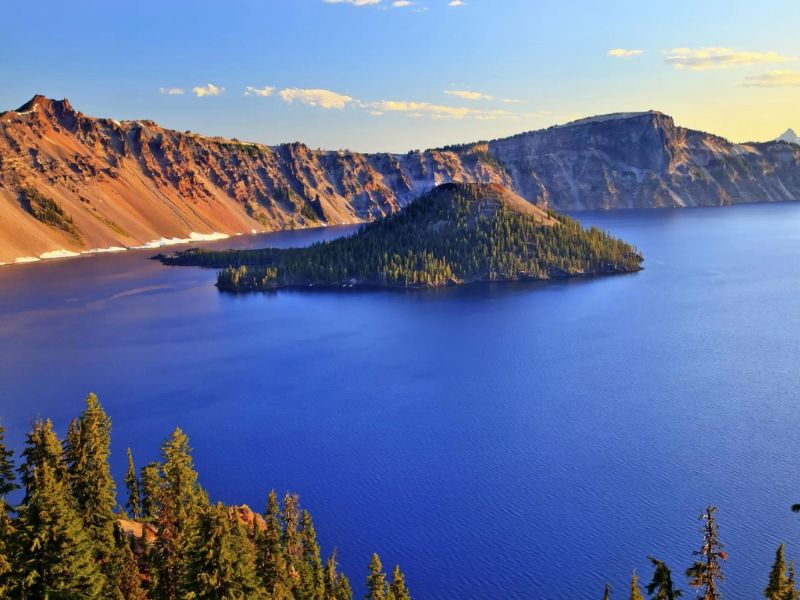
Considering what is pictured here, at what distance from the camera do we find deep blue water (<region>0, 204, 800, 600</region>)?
6275 cm

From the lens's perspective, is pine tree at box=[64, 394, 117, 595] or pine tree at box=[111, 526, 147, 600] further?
pine tree at box=[64, 394, 117, 595]

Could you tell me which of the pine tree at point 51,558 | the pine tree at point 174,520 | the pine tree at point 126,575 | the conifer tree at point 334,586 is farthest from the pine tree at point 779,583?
the pine tree at point 51,558

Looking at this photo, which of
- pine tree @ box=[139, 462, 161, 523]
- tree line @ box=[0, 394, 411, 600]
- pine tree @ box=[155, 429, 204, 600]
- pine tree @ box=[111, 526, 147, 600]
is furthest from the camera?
pine tree @ box=[139, 462, 161, 523]

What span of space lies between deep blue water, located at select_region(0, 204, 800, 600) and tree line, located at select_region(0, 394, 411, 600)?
871 cm

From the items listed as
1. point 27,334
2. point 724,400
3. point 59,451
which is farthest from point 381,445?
point 27,334

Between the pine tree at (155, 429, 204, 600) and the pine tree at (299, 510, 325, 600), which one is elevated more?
the pine tree at (155, 429, 204, 600)

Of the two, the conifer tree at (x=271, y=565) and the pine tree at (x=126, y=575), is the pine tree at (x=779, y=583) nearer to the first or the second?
the conifer tree at (x=271, y=565)

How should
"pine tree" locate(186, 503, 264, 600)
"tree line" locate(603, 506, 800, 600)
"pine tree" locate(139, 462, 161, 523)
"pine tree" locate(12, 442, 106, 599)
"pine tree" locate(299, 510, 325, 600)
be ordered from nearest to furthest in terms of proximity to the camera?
"tree line" locate(603, 506, 800, 600)
"pine tree" locate(186, 503, 264, 600)
"pine tree" locate(12, 442, 106, 599)
"pine tree" locate(299, 510, 325, 600)
"pine tree" locate(139, 462, 161, 523)

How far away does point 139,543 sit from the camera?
5272cm

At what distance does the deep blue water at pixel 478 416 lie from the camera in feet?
206

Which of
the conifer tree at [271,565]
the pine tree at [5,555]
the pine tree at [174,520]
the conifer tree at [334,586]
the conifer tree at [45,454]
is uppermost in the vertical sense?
the conifer tree at [45,454]

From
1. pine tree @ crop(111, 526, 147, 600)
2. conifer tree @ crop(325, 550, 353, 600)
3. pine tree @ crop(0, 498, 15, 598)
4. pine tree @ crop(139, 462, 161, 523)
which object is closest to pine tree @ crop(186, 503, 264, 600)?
pine tree @ crop(111, 526, 147, 600)

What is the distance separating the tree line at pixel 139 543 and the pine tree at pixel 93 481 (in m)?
0.07

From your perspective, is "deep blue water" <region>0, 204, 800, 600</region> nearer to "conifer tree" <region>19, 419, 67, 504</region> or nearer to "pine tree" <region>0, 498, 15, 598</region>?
"conifer tree" <region>19, 419, 67, 504</region>
